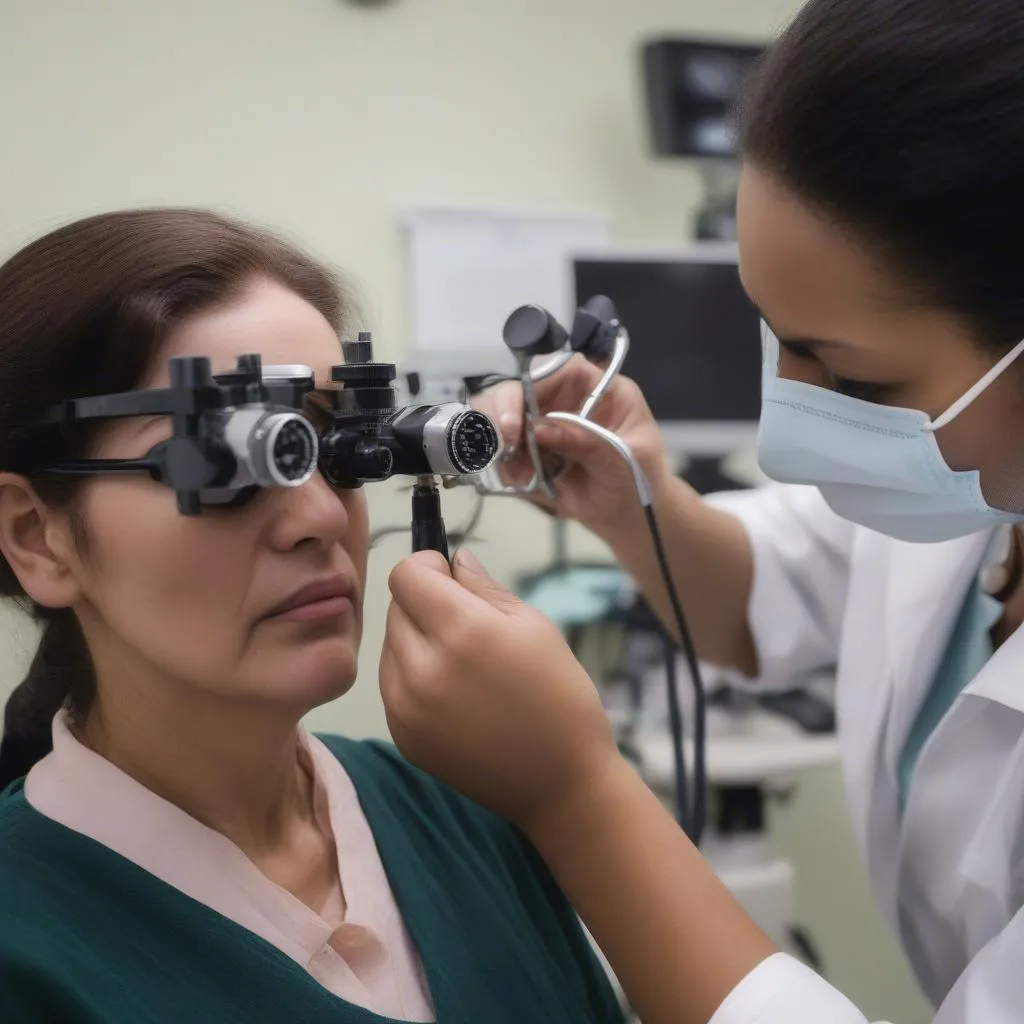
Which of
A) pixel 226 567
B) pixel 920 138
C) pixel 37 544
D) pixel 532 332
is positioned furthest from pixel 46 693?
pixel 920 138

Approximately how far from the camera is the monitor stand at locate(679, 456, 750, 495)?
238 centimetres

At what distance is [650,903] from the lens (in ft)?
2.61

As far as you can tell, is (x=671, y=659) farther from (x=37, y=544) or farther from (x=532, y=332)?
(x=37, y=544)

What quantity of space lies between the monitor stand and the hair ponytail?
163 cm

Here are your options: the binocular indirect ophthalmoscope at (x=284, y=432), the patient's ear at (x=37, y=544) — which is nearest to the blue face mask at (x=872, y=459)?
the binocular indirect ophthalmoscope at (x=284, y=432)

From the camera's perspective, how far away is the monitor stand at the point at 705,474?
238 centimetres

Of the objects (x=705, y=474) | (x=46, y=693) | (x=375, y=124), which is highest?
(x=375, y=124)

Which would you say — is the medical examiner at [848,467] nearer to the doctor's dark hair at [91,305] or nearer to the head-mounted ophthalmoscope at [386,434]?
the head-mounted ophthalmoscope at [386,434]

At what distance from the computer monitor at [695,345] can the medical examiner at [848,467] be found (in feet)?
4.18

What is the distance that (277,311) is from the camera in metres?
0.88

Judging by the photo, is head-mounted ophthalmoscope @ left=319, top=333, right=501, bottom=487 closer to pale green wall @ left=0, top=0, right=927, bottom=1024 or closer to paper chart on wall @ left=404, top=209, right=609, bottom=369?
pale green wall @ left=0, top=0, right=927, bottom=1024

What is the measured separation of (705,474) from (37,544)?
172cm

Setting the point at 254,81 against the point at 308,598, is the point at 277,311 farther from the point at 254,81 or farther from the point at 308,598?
the point at 254,81

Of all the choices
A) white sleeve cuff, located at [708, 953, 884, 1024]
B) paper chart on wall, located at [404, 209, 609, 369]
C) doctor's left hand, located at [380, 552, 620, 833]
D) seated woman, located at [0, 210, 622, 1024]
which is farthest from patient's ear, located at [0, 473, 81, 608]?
paper chart on wall, located at [404, 209, 609, 369]
